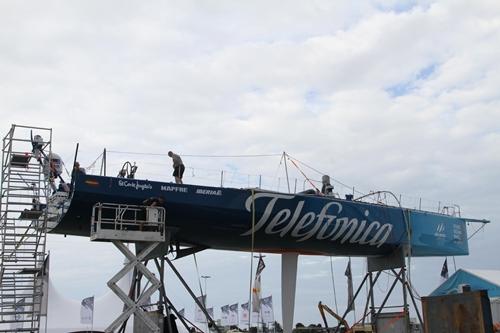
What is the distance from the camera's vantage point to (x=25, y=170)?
51.5ft

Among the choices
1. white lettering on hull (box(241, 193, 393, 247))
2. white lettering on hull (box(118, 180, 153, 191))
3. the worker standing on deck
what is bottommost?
white lettering on hull (box(241, 193, 393, 247))

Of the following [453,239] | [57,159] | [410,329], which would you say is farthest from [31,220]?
[453,239]

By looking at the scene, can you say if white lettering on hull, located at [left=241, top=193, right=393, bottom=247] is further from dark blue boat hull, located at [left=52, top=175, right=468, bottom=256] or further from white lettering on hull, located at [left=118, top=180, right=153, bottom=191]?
white lettering on hull, located at [left=118, top=180, right=153, bottom=191]

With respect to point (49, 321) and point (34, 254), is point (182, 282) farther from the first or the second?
point (49, 321)

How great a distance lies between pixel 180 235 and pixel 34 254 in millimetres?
4963

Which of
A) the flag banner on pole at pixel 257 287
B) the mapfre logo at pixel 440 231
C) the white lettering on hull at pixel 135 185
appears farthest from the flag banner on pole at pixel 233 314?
the white lettering on hull at pixel 135 185

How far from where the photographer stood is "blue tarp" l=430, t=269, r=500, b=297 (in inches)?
992

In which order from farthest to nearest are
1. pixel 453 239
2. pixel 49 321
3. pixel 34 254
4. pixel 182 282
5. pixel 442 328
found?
pixel 49 321, pixel 453 239, pixel 182 282, pixel 34 254, pixel 442 328

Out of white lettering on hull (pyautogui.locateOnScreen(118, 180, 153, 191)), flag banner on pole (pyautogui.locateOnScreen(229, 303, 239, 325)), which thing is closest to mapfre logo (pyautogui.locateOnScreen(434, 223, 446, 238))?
white lettering on hull (pyautogui.locateOnScreen(118, 180, 153, 191))

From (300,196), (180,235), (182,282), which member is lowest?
(182,282)

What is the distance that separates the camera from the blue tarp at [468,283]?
82.6 feet

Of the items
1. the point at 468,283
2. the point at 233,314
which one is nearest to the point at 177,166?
the point at 468,283

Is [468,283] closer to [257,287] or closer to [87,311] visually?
[257,287]

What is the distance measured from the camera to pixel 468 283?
26.3 metres
